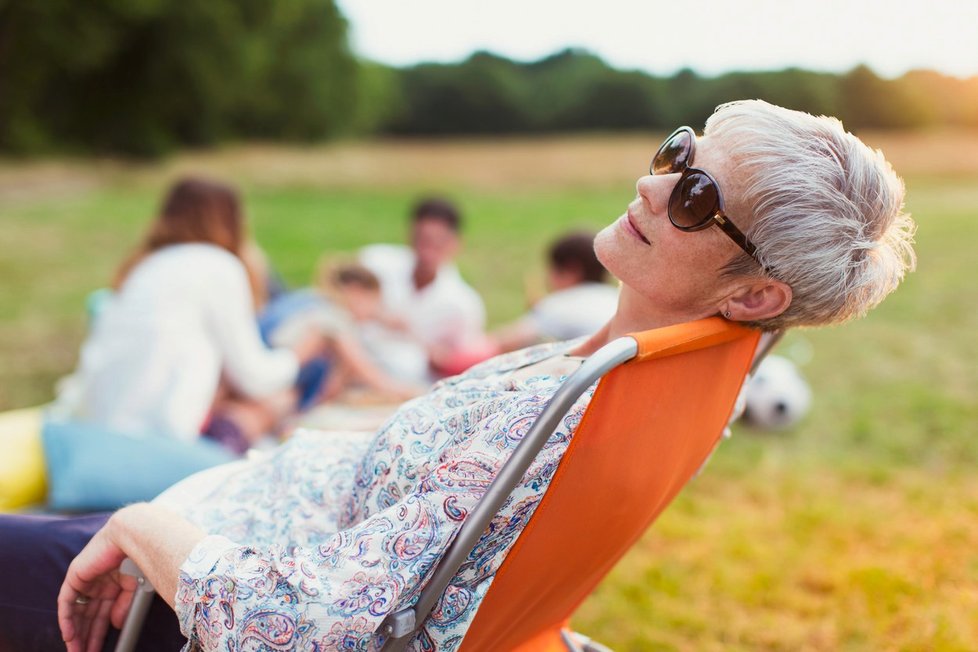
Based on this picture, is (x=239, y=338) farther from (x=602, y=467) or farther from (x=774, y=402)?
(x=774, y=402)

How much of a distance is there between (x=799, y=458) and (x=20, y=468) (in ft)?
12.9

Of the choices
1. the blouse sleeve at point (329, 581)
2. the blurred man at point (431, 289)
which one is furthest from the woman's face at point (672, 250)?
the blurred man at point (431, 289)

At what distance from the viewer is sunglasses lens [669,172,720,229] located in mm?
1646

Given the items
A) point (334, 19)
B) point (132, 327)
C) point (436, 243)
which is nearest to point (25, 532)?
point (132, 327)

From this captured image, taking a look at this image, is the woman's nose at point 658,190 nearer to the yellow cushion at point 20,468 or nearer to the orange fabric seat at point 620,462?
the orange fabric seat at point 620,462

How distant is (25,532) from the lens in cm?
186

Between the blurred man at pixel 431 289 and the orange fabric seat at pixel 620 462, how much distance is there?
373 cm

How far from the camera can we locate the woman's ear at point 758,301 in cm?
168

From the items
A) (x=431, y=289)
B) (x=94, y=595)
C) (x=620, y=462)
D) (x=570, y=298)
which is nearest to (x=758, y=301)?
(x=620, y=462)

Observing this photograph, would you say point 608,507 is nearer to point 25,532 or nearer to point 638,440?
point 638,440

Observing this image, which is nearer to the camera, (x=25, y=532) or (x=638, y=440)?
(x=638, y=440)

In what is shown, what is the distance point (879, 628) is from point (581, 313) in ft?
7.38

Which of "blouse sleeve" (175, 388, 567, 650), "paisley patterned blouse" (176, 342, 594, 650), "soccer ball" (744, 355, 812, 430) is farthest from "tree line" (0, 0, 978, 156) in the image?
"blouse sleeve" (175, 388, 567, 650)

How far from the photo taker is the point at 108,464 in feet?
10.0
